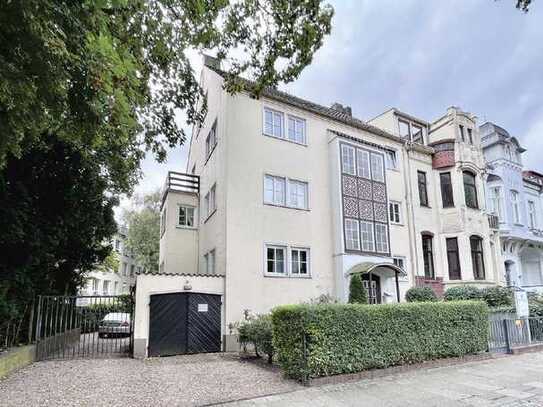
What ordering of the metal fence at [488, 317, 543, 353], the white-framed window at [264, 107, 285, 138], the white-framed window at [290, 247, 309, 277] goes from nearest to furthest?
the metal fence at [488, 317, 543, 353], the white-framed window at [290, 247, 309, 277], the white-framed window at [264, 107, 285, 138]

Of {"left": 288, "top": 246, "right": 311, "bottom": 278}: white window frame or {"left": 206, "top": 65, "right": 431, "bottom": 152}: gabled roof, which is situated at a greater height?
{"left": 206, "top": 65, "right": 431, "bottom": 152}: gabled roof

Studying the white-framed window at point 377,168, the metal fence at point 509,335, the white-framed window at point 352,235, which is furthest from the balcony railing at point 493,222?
the white-framed window at point 352,235

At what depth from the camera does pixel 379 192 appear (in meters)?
19.2

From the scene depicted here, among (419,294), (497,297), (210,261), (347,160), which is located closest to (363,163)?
(347,160)

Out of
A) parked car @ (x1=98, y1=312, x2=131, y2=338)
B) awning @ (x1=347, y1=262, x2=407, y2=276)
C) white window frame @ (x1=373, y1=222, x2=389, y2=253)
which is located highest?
white window frame @ (x1=373, y1=222, x2=389, y2=253)

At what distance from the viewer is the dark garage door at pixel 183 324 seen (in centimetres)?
1272

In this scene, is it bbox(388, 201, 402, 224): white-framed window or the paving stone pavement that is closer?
the paving stone pavement

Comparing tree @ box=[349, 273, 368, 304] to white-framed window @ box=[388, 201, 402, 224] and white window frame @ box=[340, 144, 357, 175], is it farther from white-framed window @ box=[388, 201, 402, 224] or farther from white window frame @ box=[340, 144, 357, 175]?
white-framed window @ box=[388, 201, 402, 224]

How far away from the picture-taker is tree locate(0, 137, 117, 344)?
9.33m

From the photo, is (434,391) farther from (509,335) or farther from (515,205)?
(515,205)

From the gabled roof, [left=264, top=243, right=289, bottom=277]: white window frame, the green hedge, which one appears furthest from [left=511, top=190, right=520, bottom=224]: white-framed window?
[left=264, top=243, right=289, bottom=277]: white window frame

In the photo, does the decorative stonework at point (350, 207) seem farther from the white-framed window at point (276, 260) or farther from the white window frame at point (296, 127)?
the white-framed window at point (276, 260)

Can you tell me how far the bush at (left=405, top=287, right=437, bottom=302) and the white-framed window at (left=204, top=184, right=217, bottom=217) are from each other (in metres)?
10.2

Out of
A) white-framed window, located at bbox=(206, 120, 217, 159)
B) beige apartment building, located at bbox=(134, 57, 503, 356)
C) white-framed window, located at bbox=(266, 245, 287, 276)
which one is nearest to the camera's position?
beige apartment building, located at bbox=(134, 57, 503, 356)
